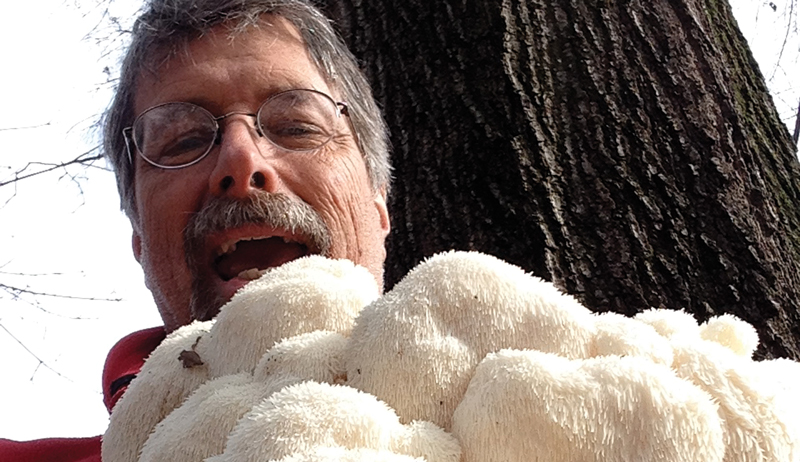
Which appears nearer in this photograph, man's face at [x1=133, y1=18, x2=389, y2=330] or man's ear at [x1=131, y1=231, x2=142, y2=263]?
man's face at [x1=133, y1=18, x2=389, y2=330]

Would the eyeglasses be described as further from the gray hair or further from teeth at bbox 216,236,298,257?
teeth at bbox 216,236,298,257

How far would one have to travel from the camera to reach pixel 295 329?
63 centimetres

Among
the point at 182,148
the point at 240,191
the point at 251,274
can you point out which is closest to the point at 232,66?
the point at 182,148

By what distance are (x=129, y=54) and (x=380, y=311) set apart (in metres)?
1.33

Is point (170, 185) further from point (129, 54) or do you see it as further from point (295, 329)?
point (295, 329)

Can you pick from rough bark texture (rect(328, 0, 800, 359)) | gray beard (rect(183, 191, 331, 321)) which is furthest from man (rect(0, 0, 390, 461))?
rough bark texture (rect(328, 0, 800, 359))

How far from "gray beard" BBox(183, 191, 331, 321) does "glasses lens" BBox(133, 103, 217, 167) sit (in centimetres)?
16

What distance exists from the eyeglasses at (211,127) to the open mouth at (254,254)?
0.68 feet

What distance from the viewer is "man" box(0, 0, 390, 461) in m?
1.35

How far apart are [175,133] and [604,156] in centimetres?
85

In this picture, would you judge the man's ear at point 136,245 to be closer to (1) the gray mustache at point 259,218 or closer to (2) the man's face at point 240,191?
(2) the man's face at point 240,191

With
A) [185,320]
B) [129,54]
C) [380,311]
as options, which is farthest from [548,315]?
[129,54]

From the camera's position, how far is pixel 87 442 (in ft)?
4.86

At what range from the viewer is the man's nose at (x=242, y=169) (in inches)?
52.7
